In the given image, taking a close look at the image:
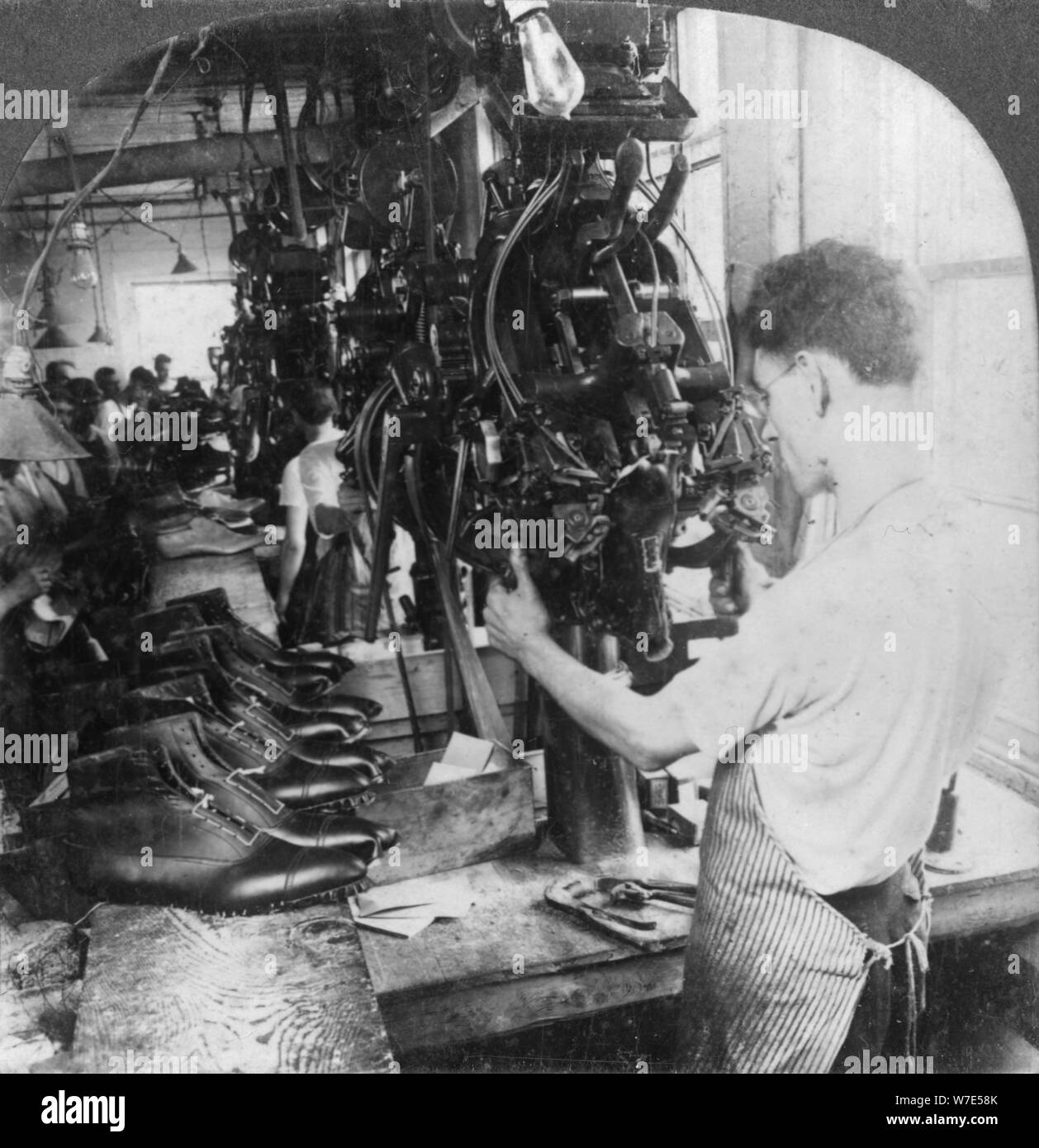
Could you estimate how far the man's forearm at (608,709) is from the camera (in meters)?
2.17

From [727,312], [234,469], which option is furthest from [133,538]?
[727,312]

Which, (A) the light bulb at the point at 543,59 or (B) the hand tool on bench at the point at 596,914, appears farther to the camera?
(B) the hand tool on bench at the point at 596,914

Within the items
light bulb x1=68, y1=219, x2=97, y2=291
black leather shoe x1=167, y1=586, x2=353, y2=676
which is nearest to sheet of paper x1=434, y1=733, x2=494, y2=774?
black leather shoe x1=167, y1=586, x2=353, y2=676

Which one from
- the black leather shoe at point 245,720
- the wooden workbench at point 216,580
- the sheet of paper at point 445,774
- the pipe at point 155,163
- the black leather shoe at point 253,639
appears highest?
the pipe at point 155,163

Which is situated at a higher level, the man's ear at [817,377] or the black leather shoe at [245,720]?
the man's ear at [817,377]

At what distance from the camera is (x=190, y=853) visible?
2.17m

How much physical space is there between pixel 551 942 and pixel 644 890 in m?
0.18

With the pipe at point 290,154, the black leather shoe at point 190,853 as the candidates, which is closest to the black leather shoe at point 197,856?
the black leather shoe at point 190,853

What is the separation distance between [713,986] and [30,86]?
1.85m

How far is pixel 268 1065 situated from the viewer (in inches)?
83.0

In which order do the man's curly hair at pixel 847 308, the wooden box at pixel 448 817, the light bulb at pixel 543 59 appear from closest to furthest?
1. the light bulb at pixel 543 59
2. the man's curly hair at pixel 847 308
3. the wooden box at pixel 448 817

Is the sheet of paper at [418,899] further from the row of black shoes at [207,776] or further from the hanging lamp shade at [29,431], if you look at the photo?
the hanging lamp shade at [29,431]

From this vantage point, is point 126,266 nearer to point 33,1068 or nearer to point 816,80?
point 816,80

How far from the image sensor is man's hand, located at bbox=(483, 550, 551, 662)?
2.18 metres
